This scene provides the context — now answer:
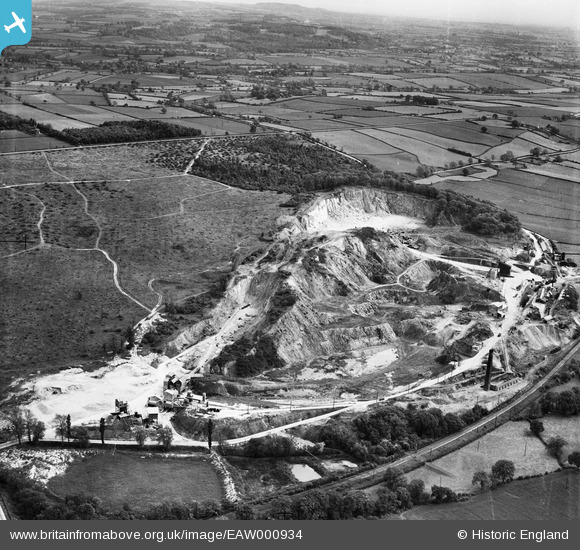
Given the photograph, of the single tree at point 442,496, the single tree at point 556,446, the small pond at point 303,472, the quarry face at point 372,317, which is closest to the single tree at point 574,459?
the single tree at point 556,446

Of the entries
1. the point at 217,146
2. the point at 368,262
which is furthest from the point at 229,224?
the point at 217,146

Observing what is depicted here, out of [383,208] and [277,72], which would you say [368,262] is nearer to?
[383,208]

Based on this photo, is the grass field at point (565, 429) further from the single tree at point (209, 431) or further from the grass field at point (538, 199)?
the grass field at point (538, 199)

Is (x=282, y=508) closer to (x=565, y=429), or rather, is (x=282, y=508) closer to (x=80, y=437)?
(x=80, y=437)

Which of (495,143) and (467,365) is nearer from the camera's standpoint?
(467,365)

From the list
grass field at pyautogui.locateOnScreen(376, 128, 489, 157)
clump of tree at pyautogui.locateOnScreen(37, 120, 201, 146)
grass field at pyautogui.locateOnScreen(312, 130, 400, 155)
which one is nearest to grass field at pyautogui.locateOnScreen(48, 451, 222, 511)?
clump of tree at pyautogui.locateOnScreen(37, 120, 201, 146)

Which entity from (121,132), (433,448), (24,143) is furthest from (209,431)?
(121,132)
